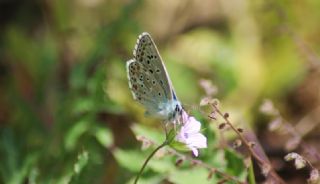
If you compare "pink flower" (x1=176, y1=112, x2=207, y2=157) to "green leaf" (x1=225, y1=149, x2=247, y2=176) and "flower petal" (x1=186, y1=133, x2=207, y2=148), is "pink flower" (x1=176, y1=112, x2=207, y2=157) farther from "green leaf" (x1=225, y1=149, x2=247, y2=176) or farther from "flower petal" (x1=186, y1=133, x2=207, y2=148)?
"green leaf" (x1=225, y1=149, x2=247, y2=176)

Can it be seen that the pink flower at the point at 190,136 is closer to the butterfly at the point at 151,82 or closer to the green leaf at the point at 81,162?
the butterfly at the point at 151,82

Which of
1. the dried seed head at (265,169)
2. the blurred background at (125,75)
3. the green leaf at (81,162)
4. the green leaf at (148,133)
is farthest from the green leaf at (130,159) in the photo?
the dried seed head at (265,169)

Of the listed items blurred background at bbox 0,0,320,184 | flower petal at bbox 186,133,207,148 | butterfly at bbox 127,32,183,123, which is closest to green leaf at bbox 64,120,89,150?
blurred background at bbox 0,0,320,184

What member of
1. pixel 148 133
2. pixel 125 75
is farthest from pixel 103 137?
pixel 125 75

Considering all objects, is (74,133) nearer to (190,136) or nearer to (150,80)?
(150,80)

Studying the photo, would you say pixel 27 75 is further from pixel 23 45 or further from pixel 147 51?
pixel 147 51
